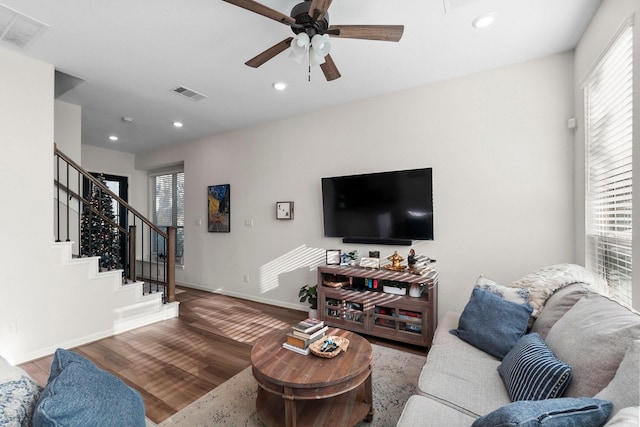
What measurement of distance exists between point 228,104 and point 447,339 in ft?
11.3

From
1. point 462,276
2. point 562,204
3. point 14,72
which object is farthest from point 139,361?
point 562,204

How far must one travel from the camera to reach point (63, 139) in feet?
11.9

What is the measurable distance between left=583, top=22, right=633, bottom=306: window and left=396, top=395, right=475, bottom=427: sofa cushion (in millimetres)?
1448

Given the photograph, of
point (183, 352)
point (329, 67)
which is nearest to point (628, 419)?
point (329, 67)

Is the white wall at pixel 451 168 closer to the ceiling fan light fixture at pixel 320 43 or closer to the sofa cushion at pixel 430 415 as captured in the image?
the ceiling fan light fixture at pixel 320 43

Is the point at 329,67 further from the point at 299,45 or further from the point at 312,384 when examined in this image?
the point at 312,384

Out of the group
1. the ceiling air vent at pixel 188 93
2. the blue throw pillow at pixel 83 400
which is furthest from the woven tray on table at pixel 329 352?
the ceiling air vent at pixel 188 93

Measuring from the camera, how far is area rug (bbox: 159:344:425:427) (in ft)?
6.03

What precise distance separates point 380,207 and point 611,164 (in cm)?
187

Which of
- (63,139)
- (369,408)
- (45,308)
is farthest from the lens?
(63,139)

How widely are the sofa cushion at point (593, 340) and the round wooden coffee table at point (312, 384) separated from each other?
943 millimetres

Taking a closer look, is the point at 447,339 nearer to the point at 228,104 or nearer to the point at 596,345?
the point at 596,345

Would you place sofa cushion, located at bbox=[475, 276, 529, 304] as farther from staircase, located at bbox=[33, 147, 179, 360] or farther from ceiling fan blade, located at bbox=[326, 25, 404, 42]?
staircase, located at bbox=[33, 147, 179, 360]

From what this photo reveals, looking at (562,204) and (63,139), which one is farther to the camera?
A: (63,139)
